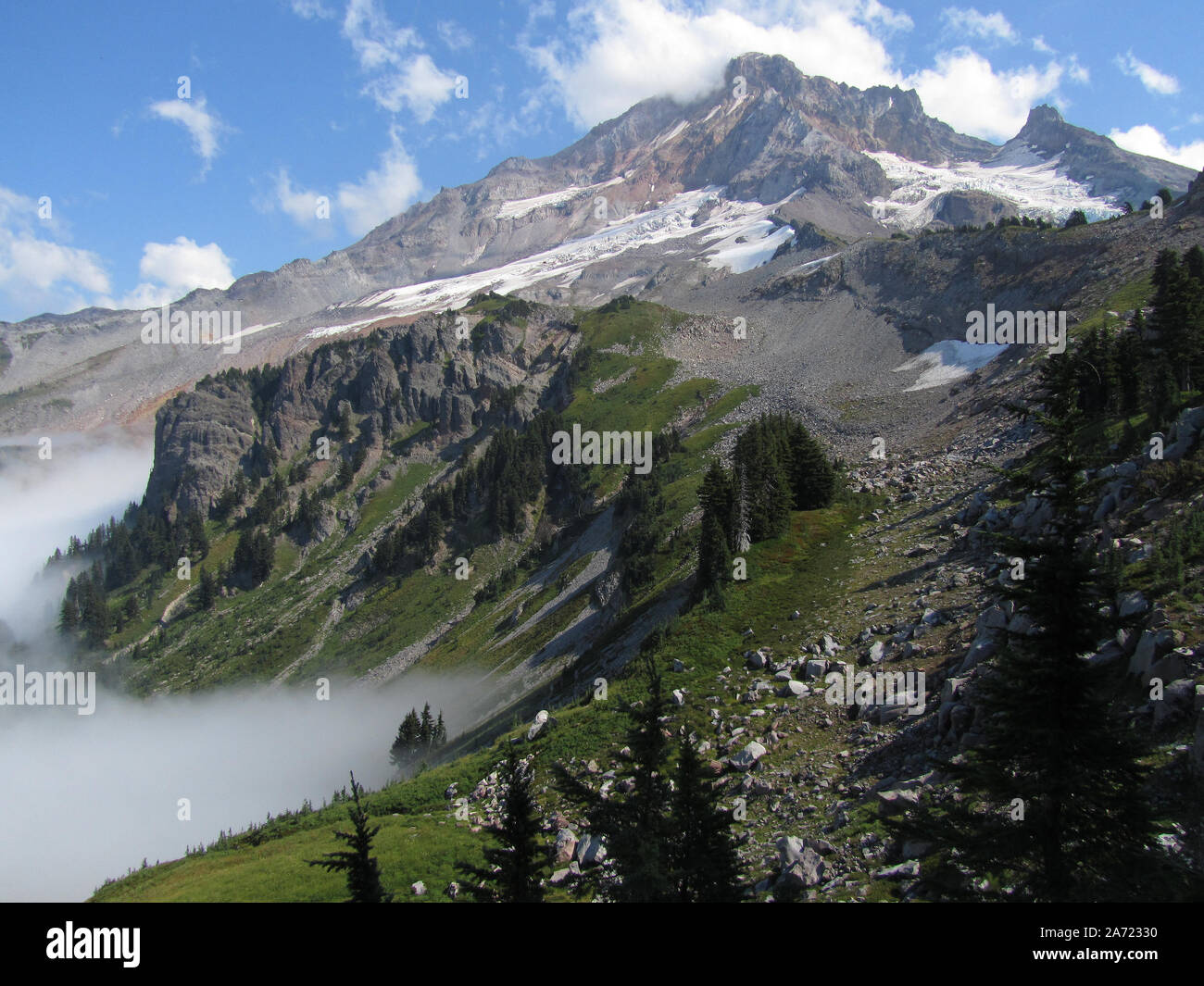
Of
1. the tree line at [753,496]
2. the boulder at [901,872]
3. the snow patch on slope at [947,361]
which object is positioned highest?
the snow patch on slope at [947,361]

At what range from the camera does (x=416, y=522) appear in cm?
13500

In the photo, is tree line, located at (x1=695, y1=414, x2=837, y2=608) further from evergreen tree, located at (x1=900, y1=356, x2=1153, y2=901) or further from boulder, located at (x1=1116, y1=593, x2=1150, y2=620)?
evergreen tree, located at (x1=900, y1=356, x2=1153, y2=901)

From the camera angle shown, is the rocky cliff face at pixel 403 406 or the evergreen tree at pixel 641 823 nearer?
the evergreen tree at pixel 641 823

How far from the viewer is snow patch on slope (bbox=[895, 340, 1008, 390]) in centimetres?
12125

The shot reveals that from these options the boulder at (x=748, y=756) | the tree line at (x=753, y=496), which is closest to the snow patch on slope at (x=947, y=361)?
the tree line at (x=753, y=496)

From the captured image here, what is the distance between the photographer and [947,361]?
13025 centimetres

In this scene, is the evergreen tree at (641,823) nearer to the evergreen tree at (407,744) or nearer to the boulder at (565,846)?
the boulder at (565,846)

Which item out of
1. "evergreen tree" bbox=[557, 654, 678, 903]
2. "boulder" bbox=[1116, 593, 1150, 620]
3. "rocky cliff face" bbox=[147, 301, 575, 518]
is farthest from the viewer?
"rocky cliff face" bbox=[147, 301, 575, 518]

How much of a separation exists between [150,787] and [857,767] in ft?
370

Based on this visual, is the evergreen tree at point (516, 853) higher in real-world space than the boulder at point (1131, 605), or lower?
lower

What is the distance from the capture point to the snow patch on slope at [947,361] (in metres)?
121

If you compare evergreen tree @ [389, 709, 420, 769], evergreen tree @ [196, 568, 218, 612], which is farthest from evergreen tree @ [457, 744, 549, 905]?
evergreen tree @ [196, 568, 218, 612]
